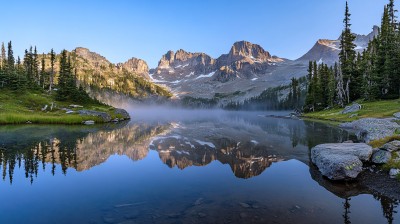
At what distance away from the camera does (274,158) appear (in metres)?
25.5

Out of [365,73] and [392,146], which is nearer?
[392,146]

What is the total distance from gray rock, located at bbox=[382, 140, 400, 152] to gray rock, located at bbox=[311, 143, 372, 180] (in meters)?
1.19

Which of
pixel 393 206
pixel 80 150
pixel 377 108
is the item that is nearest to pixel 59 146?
pixel 80 150

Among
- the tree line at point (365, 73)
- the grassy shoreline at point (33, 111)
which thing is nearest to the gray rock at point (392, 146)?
the tree line at point (365, 73)

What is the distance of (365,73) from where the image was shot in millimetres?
79438

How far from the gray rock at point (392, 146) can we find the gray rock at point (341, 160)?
3.92 feet

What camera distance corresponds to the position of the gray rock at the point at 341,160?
56.2 feet

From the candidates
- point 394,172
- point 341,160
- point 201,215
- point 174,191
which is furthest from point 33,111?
point 394,172

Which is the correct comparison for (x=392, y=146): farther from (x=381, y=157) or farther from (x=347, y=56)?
(x=347, y=56)

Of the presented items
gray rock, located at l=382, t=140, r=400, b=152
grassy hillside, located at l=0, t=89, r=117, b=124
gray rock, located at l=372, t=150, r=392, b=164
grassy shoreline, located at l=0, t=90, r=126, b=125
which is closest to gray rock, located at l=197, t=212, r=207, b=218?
gray rock, located at l=372, t=150, r=392, b=164

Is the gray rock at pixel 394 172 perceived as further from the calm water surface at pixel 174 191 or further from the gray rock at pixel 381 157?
the calm water surface at pixel 174 191

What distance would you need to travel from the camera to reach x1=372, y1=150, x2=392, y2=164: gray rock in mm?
18925

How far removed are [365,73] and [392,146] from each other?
2815 inches

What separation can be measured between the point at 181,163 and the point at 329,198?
12924 mm
